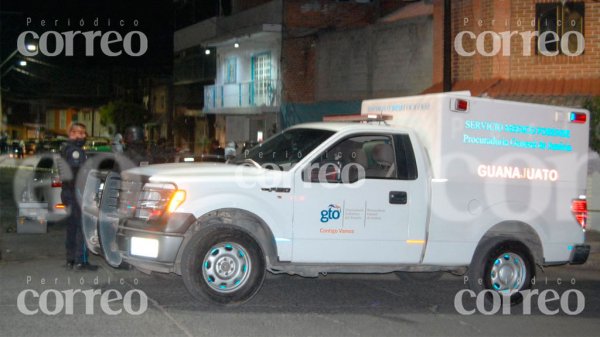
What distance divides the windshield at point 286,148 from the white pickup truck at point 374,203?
2 cm

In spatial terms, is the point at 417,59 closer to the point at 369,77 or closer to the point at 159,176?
the point at 369,77

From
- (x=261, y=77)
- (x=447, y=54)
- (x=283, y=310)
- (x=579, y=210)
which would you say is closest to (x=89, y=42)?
(x=447, y=54)

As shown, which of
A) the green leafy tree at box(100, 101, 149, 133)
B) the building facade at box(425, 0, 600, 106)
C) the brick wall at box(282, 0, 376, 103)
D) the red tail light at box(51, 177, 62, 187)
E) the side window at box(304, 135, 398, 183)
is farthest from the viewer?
the green leafy tree at box(100, 101, 149, 133)

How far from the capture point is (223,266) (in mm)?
8359

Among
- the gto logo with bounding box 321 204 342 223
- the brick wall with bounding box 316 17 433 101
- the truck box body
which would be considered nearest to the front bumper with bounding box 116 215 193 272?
the gto logo with bounding box 321 204 342 223

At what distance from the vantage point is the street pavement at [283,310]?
24.6ft

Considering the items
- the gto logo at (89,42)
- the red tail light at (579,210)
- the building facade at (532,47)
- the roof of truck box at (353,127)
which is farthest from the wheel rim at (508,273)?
the gto logo at (89,42)

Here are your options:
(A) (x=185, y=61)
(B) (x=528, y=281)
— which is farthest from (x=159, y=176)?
(A) (x=185, y=61)

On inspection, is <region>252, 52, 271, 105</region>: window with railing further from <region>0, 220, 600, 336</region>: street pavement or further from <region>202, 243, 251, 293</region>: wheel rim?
<region>202, 243, 251, 293</region>: wheel rim

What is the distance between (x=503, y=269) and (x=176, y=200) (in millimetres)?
3862

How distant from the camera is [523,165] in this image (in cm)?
948

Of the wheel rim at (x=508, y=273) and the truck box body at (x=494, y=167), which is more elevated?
the truck box body at (x=494, y=167)

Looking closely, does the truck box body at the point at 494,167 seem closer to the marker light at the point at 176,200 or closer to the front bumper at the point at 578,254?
the front bumper at the point at 578,254

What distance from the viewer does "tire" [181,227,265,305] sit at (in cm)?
823
